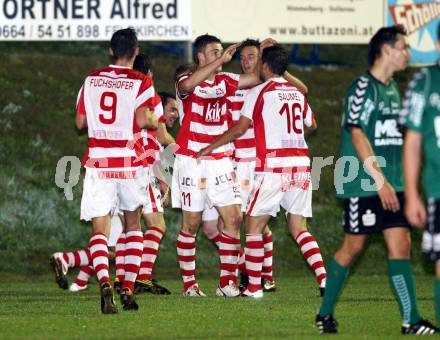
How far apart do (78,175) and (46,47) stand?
4.49 metres

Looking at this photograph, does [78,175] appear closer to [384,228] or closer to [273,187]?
[273,187]

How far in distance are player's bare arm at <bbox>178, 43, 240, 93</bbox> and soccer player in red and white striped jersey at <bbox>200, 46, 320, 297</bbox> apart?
21.4 inches

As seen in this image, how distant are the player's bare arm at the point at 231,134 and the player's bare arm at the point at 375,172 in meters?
3.35

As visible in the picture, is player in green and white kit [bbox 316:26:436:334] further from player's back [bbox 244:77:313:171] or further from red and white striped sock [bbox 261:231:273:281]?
red and white striped sock [bbox 261:231:273:281]

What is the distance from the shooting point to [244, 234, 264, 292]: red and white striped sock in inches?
502

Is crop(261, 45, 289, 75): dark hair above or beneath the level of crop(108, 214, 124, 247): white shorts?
above

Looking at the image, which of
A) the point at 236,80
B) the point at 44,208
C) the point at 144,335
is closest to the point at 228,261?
the point at 236,80

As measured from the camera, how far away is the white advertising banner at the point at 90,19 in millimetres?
18812

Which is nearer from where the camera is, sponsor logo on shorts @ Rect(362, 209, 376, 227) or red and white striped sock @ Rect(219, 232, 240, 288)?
sponsor logo on shorts @ Rect(362, 209, 376, 227)

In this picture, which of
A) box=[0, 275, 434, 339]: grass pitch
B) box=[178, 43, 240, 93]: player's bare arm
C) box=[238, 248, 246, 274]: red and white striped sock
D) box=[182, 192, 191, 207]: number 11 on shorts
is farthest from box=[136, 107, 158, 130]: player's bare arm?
box=[238, 248, 246, 274]: red and white striped sock

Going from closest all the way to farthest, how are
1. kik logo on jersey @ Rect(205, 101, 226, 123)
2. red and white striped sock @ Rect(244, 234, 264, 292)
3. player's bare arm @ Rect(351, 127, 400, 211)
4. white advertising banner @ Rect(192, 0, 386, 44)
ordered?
player's bare arm @ Rect(351, 127, 400, 211) < red and white striped sock @ Rect(244, 234, 264, 292) < kik logo on jersey @ Rect(205, 101, 226, 123) < white advertising banner @ Rect(192, 0, 386, 44)

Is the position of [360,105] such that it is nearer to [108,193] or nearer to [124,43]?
[124,43]

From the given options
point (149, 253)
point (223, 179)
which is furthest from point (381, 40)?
point (149, 253)

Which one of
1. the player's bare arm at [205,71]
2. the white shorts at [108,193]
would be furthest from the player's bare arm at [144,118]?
the player's bare arm at [205,71]
